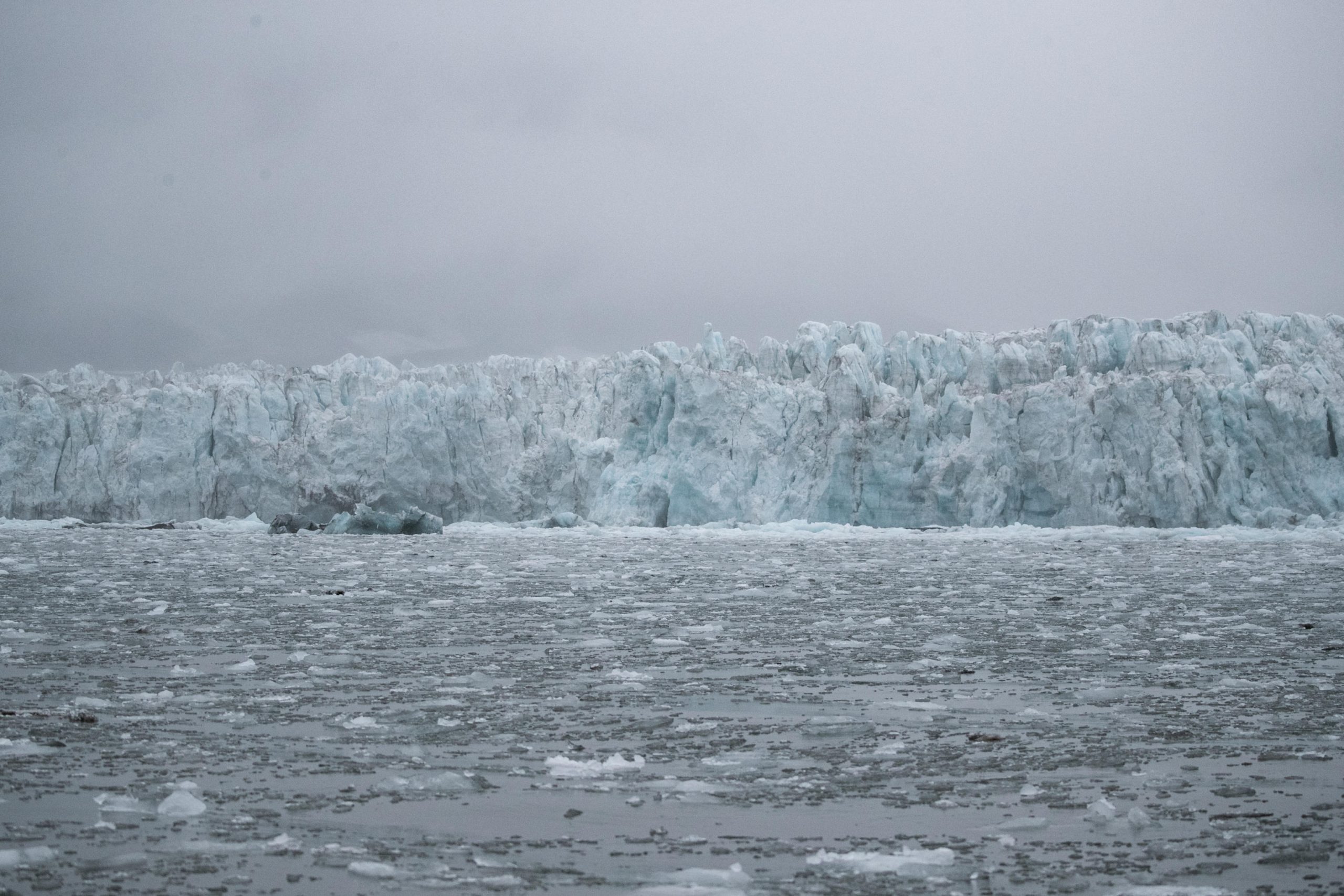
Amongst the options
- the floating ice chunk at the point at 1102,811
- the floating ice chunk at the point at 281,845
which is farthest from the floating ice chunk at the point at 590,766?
the floating ice chunk at the point at 1102,811

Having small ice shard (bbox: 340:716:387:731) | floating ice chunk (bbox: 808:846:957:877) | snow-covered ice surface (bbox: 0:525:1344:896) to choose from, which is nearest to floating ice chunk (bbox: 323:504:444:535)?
snow-covered ice surface (bbox: 0:525:1344:896)

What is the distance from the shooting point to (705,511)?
33.8 m

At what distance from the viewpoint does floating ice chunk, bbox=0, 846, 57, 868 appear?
2.96m

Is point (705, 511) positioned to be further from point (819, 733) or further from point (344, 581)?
point (819, 733)

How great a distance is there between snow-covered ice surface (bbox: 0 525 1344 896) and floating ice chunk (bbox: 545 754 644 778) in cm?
3

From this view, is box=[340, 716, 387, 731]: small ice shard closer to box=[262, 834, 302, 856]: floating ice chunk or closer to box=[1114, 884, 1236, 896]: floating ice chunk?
Result: box=[262, 834, 302, 856]: floating ice chunk

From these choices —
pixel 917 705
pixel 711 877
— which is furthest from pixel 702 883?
pixel 917 705

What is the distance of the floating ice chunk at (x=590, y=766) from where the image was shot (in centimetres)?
408

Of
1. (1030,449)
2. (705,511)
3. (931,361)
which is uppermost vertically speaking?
(931,361)

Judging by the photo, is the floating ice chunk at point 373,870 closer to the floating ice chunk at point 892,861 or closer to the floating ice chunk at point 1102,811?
the floating ice chunk at point 892,861

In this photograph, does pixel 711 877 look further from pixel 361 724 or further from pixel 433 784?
pixel 361 724

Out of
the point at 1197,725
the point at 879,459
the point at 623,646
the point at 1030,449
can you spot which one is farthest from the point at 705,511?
the point at 1197,725

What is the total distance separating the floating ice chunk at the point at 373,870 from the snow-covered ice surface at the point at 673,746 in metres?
0.01

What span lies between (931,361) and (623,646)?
113 feet
